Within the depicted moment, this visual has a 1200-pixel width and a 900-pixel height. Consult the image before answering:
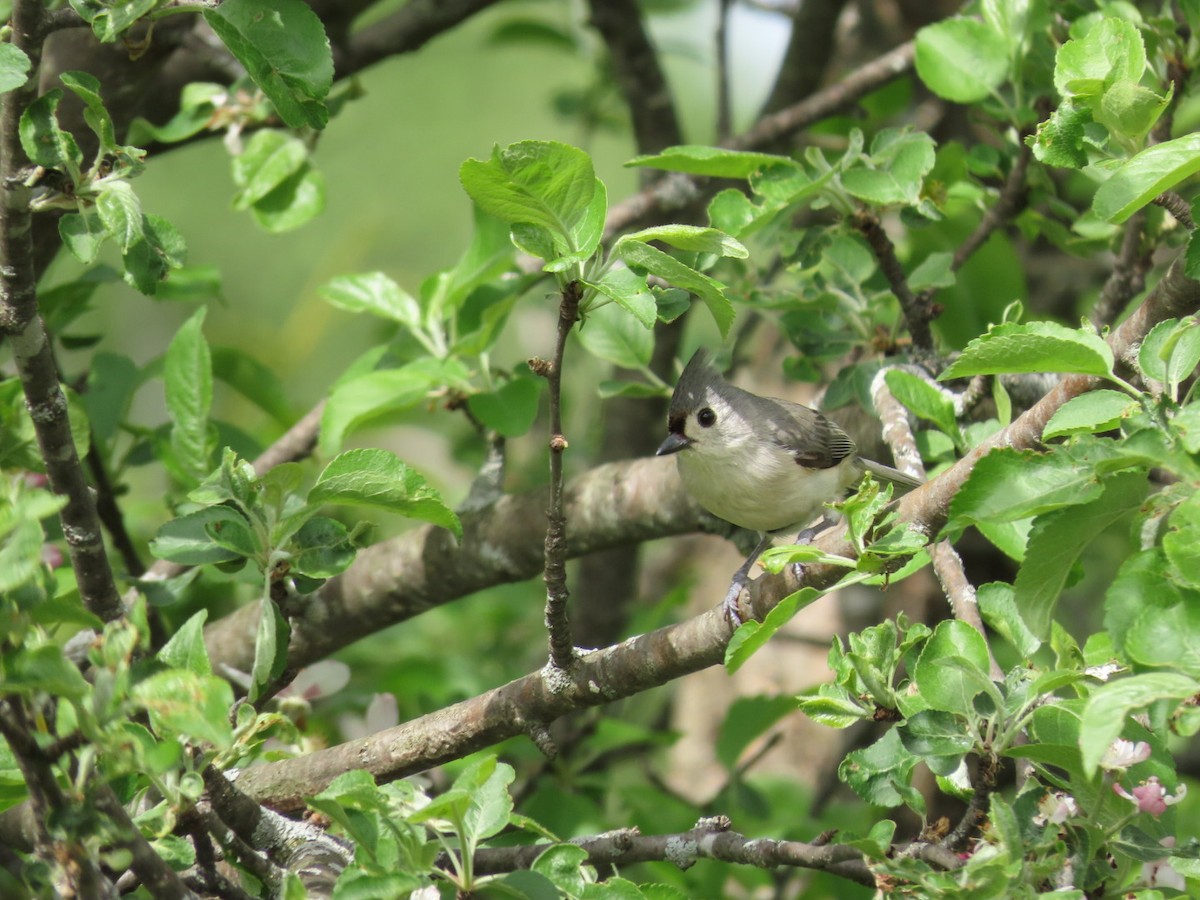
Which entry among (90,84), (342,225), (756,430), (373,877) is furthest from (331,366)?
(373,877)

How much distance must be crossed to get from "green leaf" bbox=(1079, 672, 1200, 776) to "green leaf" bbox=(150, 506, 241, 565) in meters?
1.32

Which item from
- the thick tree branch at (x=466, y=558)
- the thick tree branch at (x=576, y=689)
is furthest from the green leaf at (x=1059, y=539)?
the thick tree branch at (x=466, y=558)

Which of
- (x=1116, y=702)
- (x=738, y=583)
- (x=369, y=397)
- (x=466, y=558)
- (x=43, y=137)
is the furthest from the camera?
(x=466, y=558)

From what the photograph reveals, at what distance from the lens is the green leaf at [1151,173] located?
1526 millimetres

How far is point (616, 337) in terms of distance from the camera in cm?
290

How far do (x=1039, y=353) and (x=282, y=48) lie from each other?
1.17 meters

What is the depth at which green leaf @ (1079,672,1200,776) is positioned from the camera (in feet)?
3.92

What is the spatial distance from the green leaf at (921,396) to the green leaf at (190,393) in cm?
140

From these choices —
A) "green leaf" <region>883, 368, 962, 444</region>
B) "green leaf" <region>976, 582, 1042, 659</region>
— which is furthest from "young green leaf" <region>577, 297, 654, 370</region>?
"green leaf" <region>976, 582, 1042, 659</region>

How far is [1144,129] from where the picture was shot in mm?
1834

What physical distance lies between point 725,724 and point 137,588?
5.88 ft

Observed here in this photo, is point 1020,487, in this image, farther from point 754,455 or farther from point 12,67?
point 754,455

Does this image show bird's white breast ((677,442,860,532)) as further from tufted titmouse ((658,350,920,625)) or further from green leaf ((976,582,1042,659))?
green leaf ((976,582,1042,659))

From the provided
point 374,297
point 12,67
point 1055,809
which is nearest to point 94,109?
point 12,67
